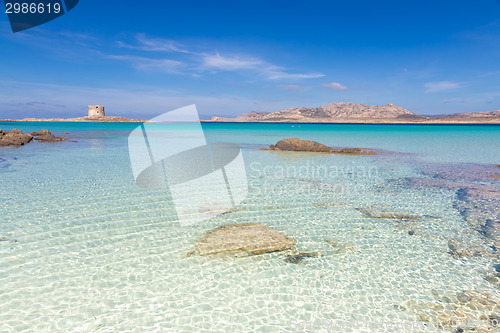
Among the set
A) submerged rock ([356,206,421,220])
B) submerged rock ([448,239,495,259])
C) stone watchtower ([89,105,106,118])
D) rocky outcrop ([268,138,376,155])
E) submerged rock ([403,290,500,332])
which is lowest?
submerged rock ([403,290,500,332])

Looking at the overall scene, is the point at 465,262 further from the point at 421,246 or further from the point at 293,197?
the point at 293,197

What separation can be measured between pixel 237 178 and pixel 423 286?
11994 mm

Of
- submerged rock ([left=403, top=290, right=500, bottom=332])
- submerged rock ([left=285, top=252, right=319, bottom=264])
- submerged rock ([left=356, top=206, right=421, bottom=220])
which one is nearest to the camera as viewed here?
submerged rock ([left=403, top=290, right=500, bottom=332])

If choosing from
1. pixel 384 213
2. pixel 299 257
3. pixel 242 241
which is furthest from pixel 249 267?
pixel 384 213

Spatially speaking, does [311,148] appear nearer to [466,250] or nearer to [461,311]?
[466,250]

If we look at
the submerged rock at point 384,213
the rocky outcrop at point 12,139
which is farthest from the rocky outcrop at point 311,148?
the rocky outcrop at point 12,139

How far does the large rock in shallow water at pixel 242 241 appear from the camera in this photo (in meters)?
7.77

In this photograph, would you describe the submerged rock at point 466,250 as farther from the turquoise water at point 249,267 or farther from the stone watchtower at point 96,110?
the stone watchtower at point 96,110

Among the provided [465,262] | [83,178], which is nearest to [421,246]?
[465,262]

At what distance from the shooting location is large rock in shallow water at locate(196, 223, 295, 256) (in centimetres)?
777

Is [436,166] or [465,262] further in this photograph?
[436,166]

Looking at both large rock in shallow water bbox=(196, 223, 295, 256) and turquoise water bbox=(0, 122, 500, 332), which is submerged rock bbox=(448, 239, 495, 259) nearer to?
turquoise water bbox=(0, 122, 500, 332)

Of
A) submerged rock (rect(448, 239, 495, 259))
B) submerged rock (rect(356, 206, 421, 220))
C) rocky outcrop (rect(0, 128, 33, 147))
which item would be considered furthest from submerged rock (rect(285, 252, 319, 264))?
rocky outcrop (rect(0, 128, 33, 147))

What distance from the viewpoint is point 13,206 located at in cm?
1077
